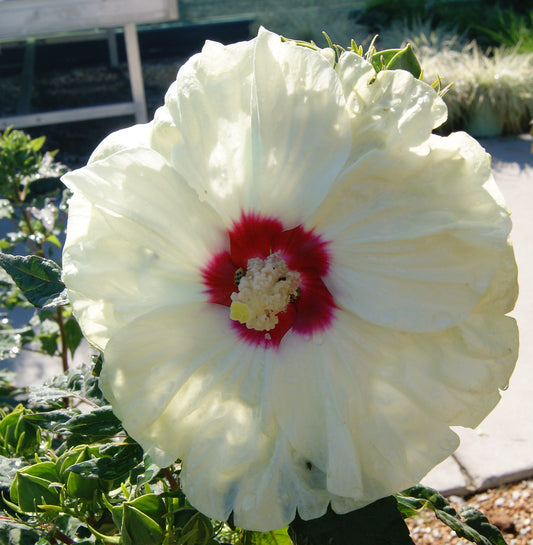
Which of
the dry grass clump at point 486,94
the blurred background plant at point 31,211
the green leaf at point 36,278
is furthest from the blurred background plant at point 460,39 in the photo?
the green leaf at point 36,278

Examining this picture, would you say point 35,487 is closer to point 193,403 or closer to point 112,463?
point 112,463

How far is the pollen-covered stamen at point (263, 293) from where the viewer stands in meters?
0.80

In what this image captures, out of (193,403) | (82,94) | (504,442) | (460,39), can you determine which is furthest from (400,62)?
(460,39)

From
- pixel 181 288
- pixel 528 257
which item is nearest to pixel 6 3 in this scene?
pixel 528 257

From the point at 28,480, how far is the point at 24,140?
52.4 inches

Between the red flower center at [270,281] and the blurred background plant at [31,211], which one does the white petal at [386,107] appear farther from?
the blurred background plant at [31,211]

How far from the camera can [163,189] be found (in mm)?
766

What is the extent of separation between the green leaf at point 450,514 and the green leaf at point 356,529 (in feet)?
0.77

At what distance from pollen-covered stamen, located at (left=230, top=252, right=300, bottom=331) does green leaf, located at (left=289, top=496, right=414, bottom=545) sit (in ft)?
0.82

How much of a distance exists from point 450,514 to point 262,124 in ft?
2.40

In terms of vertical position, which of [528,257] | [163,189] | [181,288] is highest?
[163,189]

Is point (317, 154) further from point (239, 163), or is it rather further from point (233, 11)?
point (233, 11)

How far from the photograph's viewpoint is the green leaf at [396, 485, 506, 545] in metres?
1.08

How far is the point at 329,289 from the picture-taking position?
31.8 inches
